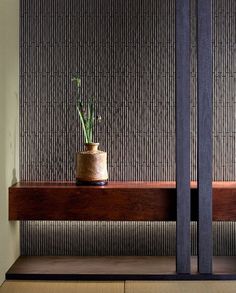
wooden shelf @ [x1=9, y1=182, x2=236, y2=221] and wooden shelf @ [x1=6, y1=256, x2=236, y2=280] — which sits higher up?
wooden shelf @ [x1=9, y1=182, x2=236, y2=221]

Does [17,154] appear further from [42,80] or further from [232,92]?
[232,92]

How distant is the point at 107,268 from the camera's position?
3717 millimetres

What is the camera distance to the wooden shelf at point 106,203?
12.1 ft

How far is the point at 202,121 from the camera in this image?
3568 mm

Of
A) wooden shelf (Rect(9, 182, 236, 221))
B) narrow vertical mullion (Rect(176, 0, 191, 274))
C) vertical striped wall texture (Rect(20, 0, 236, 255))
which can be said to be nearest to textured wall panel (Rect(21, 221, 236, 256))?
vertical striped wall texture (Rect(20, 0, 236, 255))

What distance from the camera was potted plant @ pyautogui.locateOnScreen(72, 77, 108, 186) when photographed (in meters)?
3.78

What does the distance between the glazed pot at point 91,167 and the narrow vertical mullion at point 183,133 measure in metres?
0.47

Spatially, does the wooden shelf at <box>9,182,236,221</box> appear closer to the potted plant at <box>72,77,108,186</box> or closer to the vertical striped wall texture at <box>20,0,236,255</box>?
the potted plant at <box>72,77,108,186</box>

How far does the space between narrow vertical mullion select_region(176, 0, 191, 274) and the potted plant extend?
469 millimetres

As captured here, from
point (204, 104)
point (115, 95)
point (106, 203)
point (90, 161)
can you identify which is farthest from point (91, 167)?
point (204, 104)

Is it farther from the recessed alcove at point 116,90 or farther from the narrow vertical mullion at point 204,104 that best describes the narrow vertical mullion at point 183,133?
the recessed alcove at point 116,90

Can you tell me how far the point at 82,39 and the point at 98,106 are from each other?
16.6 inches

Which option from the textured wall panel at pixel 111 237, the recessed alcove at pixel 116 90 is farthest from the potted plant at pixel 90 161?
the textured wall panel at pixel 111 237

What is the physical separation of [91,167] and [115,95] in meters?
0.53
